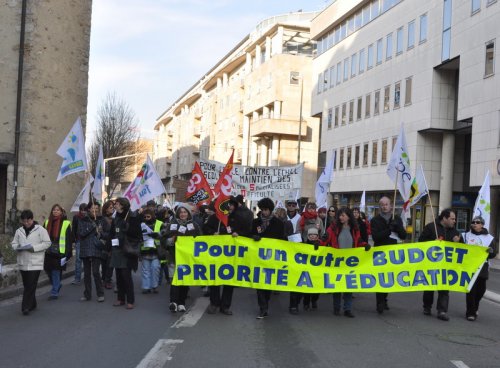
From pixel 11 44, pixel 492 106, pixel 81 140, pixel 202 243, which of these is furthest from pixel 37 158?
pixel 492 106

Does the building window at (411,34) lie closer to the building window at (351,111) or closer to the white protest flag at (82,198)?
the building window at (351,111)

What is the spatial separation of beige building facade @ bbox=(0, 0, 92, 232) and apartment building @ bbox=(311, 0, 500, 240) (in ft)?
51.4

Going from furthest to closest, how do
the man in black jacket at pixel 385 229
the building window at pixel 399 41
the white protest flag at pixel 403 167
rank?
the building window at pixel 399 41, the white protest flag at pixel 403 167, the man in black jacket at pixel 385 229

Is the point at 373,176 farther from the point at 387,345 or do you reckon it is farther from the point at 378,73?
the point at 387,345

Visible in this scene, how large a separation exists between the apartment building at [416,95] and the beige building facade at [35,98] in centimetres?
1568

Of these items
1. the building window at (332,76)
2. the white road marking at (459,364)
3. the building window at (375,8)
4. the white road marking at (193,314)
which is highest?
the building window at (375,8)

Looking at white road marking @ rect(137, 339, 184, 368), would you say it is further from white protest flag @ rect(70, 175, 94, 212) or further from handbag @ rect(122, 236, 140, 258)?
white protest flag @ rect(70, 175, 94, 212)

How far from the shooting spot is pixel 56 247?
11055 mm

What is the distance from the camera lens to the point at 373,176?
4103 centimetres

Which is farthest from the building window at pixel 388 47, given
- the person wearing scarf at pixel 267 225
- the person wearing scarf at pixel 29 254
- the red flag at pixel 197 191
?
the person wearing scarf at pixel 29 254

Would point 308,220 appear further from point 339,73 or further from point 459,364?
point 339,73

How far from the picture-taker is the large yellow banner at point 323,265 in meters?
9.83

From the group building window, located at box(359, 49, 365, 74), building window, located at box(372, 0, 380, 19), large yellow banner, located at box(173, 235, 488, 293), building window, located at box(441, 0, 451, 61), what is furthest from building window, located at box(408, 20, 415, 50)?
large yellow banner, located at box(173, 235, 488, 293)

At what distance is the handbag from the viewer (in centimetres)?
1030
